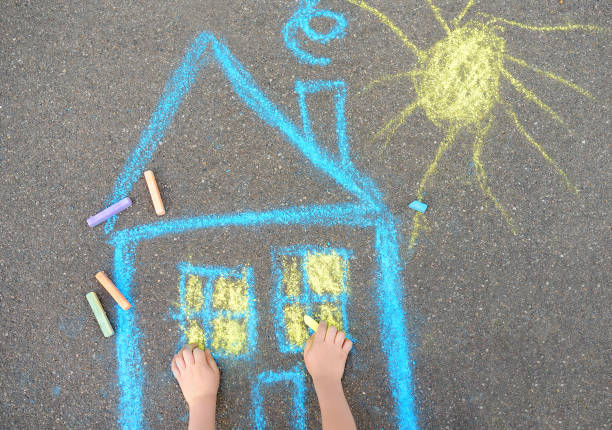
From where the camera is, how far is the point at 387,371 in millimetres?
2180

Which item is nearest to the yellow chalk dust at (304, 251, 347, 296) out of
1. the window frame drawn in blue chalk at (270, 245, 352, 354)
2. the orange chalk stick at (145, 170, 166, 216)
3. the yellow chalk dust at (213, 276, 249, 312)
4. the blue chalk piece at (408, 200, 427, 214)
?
the window frame drawn in blue chalk at (270, 245, 352, 354)

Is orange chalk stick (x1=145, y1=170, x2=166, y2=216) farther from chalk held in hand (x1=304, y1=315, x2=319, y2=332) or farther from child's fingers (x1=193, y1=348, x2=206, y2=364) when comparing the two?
chalk held in hand (x1=304, y1=315, x2=319, y2=332)

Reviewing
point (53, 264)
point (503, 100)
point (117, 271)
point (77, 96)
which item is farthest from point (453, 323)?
point (77, 96)

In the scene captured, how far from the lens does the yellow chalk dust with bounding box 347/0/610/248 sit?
7.39ft

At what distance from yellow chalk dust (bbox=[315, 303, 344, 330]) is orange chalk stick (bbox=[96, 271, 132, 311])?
1082 mm

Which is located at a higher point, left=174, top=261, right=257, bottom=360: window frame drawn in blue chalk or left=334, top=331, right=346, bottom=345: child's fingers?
left=174, top=261, right=257, bottom=360: window frame drawn in blue chalk

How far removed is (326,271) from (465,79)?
1.43 meters

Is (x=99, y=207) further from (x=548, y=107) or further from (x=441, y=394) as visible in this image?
(x=548, y=107)

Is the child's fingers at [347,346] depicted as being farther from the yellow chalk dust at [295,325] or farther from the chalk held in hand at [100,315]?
the chalk held in hand at [100,315]

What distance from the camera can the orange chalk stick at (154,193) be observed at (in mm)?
2169

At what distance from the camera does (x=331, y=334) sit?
2.14m

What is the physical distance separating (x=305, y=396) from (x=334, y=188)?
122 cm

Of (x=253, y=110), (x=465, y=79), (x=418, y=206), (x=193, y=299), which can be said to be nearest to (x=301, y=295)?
(x=193, y=299)

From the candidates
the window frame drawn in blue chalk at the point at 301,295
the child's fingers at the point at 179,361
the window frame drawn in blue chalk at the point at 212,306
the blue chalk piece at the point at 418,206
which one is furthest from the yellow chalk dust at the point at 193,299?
the blue chalk piece at the point at 418,206
